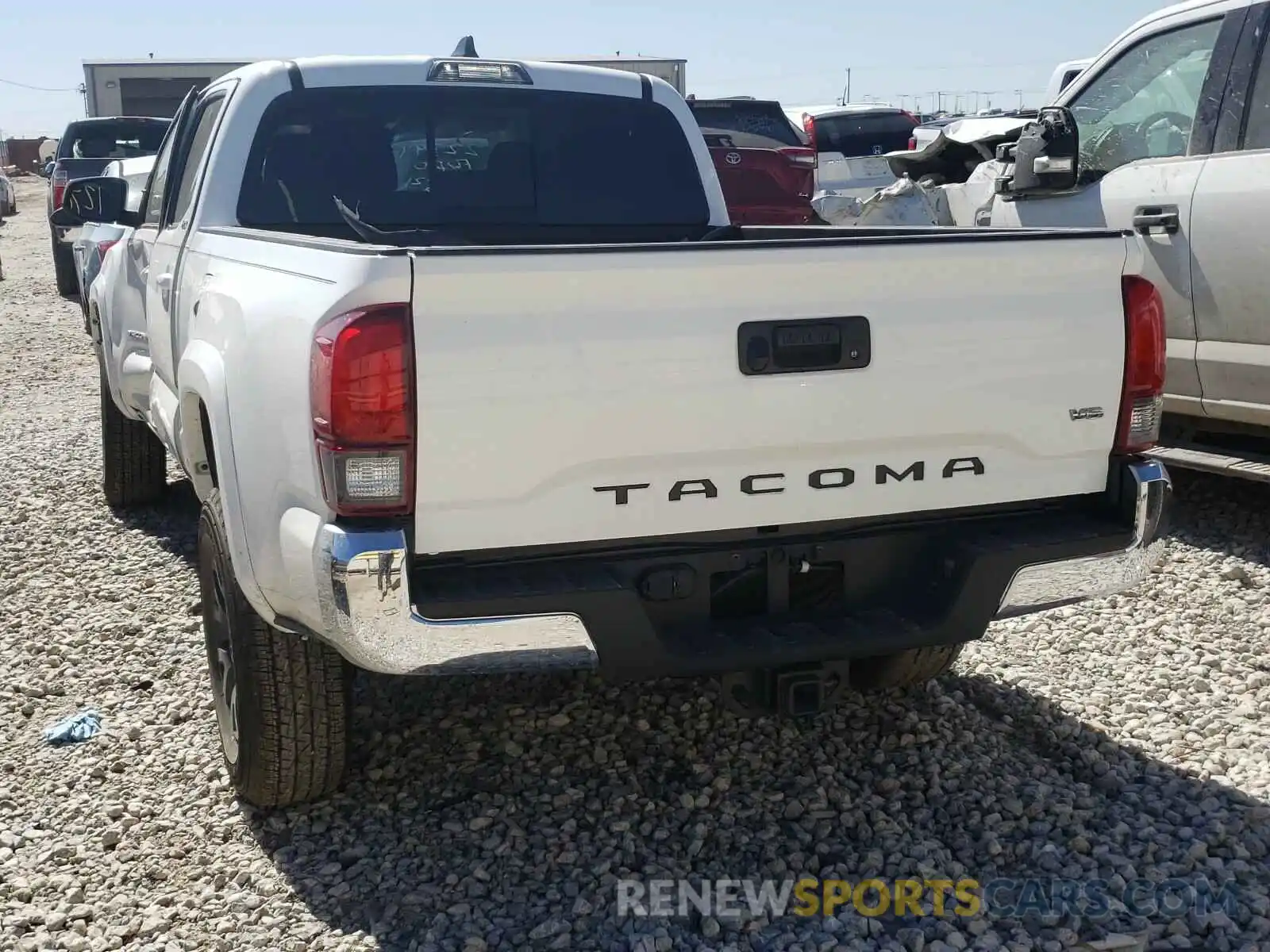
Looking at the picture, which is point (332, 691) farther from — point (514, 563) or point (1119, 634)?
point (1119, 634)

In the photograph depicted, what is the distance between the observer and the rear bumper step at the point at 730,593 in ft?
8.83

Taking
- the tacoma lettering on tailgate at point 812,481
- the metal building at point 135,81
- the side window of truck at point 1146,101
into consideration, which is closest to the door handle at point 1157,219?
the side window of truck at point 1146,101

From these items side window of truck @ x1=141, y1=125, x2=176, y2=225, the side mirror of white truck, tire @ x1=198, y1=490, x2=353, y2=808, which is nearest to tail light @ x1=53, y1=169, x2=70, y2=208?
side window of truck @ x1=141, y1=125, x2=176, y2=225

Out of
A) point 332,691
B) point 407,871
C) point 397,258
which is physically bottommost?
point 407,871

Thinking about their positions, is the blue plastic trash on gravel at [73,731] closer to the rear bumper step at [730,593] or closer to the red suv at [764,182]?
the rear bumper step at [730,593]

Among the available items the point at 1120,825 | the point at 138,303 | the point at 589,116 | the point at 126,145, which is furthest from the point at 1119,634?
the point at 126,145

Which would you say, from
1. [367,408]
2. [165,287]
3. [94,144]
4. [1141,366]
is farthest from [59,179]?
[1141,366]

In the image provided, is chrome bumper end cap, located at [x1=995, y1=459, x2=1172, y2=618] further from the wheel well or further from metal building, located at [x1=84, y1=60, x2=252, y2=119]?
metal building, located at [x1=84, y1=60, x2=252, y2=119]

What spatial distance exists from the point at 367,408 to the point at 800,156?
9415mm

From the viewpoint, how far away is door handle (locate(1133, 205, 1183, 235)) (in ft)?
17.3

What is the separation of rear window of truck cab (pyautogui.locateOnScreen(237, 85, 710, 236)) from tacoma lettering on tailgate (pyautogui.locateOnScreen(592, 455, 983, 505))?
1.83 m

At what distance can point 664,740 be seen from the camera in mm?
3896

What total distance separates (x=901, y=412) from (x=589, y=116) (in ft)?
6.70

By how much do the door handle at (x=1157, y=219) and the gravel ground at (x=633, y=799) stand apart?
1.39m
